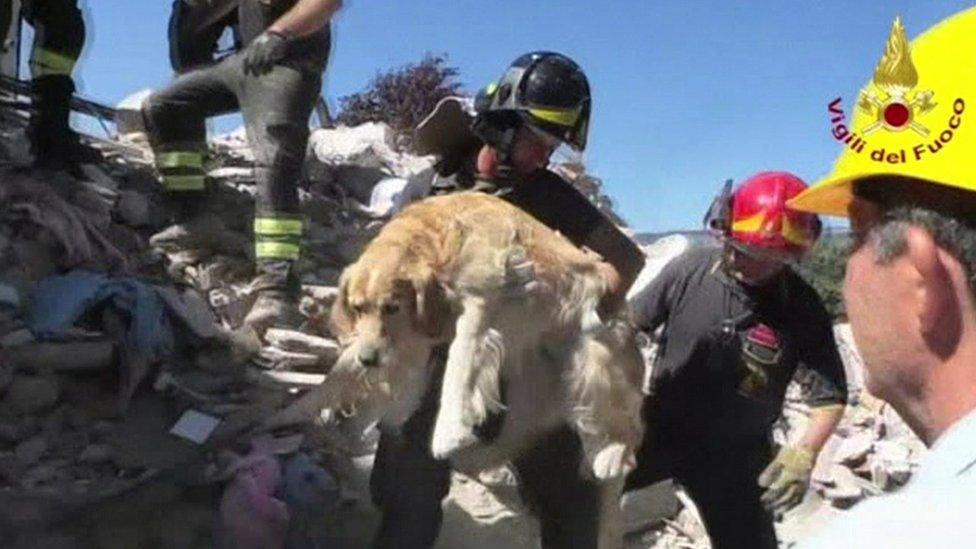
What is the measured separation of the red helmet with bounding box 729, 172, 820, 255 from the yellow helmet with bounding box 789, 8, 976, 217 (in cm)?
295

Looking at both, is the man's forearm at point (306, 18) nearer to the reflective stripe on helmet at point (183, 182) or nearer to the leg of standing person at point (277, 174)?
the leg of standing person at point (277, 174)

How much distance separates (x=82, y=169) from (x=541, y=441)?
143 inches

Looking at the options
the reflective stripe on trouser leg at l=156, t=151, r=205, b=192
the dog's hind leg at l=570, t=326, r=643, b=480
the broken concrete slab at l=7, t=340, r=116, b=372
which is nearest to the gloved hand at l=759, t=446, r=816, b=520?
the dog's hind leg at l=570, t=326, r=643, b=480

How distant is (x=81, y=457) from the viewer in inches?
203

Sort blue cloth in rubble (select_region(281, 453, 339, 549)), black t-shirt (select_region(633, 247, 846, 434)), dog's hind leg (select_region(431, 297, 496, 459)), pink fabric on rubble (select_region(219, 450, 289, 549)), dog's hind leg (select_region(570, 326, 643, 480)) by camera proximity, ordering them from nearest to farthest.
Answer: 1. dog's hind leg (select_region(431, 297, 496, 459))
2. dog's hind leg (select_region(570, 326, 643, 480))
3. black t-shirt (select_region(633, 247, 846, 434))
4. pink fabric on rubble (select_region(219, 450, 289, 549))
5. blue cloth in rubble (select_region(281, 453, 339, 549))

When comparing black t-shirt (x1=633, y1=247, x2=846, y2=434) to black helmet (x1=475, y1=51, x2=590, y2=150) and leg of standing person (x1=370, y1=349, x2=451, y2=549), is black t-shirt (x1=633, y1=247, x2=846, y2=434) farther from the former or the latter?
leg of standing person (x1=370, y1=349, x2=451, y2=549)

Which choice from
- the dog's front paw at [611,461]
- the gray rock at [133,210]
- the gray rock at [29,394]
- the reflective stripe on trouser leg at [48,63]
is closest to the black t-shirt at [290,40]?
the reflective stripe on trouser leg at [48,63]

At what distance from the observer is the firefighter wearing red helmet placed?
13.9 feet

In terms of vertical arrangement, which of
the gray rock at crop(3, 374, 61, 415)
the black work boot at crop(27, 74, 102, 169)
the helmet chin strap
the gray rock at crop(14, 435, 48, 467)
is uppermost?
the helmet chin strap

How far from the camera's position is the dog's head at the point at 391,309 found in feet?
11.3

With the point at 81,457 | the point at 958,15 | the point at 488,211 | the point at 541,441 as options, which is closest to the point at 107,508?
the point at 81,457

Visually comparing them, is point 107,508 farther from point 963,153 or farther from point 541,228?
point 963,153

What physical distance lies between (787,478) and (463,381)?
4.48ft

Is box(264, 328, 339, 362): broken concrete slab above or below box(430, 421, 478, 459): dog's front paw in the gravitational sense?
below
